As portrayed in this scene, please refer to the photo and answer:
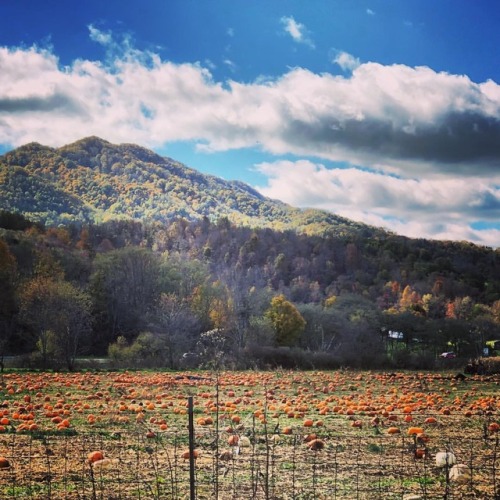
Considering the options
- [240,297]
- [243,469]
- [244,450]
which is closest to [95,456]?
[243,469]

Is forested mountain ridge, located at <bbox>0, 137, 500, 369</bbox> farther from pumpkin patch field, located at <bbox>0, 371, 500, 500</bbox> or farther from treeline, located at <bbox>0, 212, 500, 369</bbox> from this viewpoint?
pumpkin patch field, located at <bbox>0, 371, 500, 500</bbox>

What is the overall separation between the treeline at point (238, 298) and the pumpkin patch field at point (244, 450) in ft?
6.98

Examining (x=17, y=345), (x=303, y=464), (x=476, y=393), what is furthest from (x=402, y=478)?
(x=17, y=345)

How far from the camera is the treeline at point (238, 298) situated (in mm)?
39094

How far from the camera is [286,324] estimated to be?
190 feet

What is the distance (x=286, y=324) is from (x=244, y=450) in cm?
4832

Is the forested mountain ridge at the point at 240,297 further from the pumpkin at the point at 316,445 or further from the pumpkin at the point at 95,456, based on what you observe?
the pumpkin at the point at 95,456

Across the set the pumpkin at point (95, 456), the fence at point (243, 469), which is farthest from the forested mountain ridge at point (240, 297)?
the pumpkin at point (95, 456)

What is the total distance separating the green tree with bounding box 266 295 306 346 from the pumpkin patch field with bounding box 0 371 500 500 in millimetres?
39664

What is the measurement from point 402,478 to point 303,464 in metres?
1.62

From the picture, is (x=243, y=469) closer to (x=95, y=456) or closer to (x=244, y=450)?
(x=244, y=450)

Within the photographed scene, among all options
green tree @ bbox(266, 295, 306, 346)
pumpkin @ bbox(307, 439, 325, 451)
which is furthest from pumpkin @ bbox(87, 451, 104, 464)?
green tree @ bbox(266, 295, 306, 346)

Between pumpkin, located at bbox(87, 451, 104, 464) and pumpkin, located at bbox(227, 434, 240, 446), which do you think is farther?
pumpkin, located at bbox(227, 434, 240, 446)

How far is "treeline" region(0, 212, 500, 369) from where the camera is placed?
3909cm
